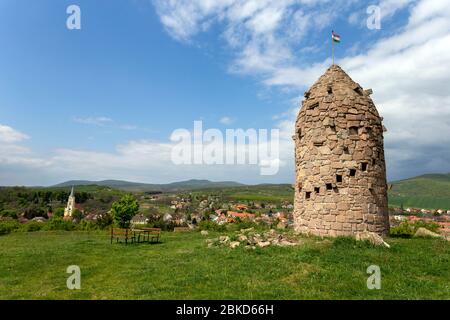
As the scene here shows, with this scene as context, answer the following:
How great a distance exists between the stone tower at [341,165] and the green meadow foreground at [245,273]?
1543 mm

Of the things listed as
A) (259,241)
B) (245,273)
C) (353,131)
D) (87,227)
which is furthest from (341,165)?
(87,227)

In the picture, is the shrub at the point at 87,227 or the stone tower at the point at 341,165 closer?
the stone tower at the point at 341,165

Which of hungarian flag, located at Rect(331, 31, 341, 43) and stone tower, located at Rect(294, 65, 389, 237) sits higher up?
hungarian flag, located at Rect(331, 31, 341, 43)

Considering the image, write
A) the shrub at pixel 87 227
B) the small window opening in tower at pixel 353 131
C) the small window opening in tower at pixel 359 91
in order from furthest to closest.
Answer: the shrub at pixel 87 227 < the small window opening in tower at pixel 359 91 < the small window opening in tower at pixel 353 131

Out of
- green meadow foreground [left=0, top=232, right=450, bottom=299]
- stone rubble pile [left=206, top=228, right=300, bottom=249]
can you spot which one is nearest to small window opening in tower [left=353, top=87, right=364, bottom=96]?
green meadow foreground [left=0, top=232, right=450, bottom=299]

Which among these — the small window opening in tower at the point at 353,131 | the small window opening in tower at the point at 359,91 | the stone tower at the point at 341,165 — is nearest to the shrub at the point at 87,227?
the stone tower at the point at 341,165

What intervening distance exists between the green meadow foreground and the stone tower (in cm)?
154

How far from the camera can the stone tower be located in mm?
15852

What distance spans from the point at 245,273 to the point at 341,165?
8664 mm

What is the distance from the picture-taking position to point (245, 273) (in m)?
10.5

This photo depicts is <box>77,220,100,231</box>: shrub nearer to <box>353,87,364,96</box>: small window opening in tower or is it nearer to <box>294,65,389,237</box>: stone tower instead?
<box>294,65,389,237</box>: stone tower

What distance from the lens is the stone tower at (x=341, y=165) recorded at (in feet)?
52.0

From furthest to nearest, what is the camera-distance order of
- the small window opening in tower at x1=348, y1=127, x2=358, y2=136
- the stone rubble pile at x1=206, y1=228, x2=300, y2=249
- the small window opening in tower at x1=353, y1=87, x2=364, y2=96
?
the small window opening in tower at x1=353, y1=87, x2=364, y2=96
the small window opening in tower at x1=348, y1=127, x2=358, y2=136
the stone rubble pile at x1=206, y1=228, x2=300, y2=249

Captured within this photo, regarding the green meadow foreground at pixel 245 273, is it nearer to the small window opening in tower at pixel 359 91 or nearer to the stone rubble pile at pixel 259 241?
the stone rubble pile at pixel 259 241
